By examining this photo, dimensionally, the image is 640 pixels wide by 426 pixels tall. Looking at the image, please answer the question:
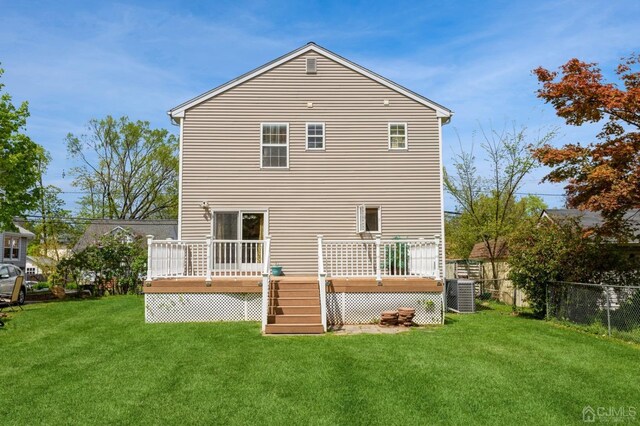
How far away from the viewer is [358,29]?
46.2 ft

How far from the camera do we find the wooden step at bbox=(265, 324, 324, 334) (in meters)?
9.66

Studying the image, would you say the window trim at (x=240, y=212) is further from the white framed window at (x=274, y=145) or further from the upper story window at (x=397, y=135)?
the upper story window at (x=397, y=135)

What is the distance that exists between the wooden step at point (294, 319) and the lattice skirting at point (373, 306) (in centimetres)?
90

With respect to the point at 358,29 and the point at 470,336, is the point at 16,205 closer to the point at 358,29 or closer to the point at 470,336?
the point at 358,29

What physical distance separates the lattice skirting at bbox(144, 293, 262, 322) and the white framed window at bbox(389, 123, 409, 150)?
6.36 m

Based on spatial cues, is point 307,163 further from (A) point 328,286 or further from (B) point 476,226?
(B) point 476,226

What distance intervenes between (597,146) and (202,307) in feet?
32.6

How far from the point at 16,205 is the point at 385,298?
16.0 m

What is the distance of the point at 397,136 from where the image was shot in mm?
14617

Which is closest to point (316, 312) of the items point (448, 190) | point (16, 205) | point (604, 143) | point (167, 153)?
point (604, 143)

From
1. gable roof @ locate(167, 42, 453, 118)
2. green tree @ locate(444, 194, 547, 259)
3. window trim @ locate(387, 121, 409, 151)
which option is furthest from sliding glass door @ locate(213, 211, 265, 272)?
green tree @ locate(444, 194, 547, 259)

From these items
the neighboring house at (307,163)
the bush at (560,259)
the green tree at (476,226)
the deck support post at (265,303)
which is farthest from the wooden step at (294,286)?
the green tree at (476,226)

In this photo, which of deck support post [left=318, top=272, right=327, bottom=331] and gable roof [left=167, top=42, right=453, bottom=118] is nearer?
deck support post [left=318, top=272, right=327, bottom=331]

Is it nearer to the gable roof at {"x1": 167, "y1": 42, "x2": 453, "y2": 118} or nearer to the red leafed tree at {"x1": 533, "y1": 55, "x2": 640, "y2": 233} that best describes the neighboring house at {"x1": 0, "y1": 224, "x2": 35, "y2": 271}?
the gable roof at {"x1": 167, "y1": 42, "x2": 453, "y2": 118}
